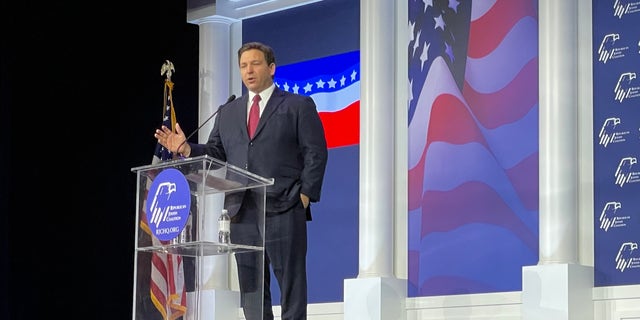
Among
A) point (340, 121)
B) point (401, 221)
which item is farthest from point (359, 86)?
point (401, 221)

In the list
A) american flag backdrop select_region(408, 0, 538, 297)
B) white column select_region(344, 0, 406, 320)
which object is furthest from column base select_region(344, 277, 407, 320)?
american flag backdrop select_region(408, 0, 538, 297)

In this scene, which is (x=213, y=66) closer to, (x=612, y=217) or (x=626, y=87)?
(x=626, y=87)

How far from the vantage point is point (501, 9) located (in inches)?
260

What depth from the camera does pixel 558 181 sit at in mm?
5906

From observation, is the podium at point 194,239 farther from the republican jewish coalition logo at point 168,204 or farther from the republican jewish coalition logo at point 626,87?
the republican jewish coalition logo at point 626,87

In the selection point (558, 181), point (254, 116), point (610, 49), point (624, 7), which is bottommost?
point (558, 181)

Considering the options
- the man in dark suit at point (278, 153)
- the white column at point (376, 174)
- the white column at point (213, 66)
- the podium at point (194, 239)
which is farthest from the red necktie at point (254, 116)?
the white column at point (213, 66)

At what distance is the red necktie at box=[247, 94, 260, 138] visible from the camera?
5.38 metres

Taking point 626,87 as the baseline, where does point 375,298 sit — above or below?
below

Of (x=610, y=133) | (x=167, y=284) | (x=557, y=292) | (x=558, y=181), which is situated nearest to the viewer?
(x=167, y=284)

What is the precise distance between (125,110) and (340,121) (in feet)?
5.29

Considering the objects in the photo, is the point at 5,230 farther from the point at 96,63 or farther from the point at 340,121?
the point at 340,121

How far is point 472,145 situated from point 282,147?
1699 millimetres

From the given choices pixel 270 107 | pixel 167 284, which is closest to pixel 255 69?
pixel 270 107
